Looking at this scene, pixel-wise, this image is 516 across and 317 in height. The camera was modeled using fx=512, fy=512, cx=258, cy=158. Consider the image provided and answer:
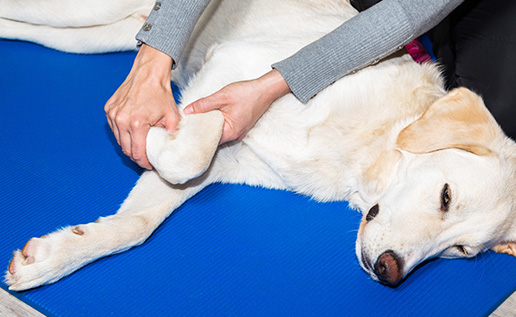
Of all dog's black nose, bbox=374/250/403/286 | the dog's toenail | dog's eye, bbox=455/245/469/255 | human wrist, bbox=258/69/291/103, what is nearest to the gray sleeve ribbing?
human wrist, bbox=258/69/291/103

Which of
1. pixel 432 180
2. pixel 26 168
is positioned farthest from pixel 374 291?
pixel 26 168

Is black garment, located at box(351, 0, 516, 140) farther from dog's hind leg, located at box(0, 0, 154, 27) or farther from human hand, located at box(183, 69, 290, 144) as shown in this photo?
dog's hind leg, located at box(0, 0, 154, 27)

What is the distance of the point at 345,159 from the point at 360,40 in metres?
0.45

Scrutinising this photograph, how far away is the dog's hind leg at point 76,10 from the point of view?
2.62m

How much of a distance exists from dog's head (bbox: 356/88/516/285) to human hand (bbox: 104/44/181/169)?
83cm

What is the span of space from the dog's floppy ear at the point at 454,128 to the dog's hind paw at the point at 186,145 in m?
0.70

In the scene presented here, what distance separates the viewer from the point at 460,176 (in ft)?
5.82

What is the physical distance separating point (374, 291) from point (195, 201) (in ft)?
2.60

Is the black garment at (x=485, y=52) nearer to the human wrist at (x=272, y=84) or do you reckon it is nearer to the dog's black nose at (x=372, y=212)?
the dog's black nose at (x=372, y=212)

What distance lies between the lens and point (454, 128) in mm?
1816

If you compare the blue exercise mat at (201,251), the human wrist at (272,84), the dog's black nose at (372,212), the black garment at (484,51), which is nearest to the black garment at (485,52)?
the black garment at (484,51)

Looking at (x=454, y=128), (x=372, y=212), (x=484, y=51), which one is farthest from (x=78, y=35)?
(x=484, y=51)

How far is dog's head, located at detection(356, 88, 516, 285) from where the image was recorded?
1.77m

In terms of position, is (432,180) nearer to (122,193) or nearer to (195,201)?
(195,201)
